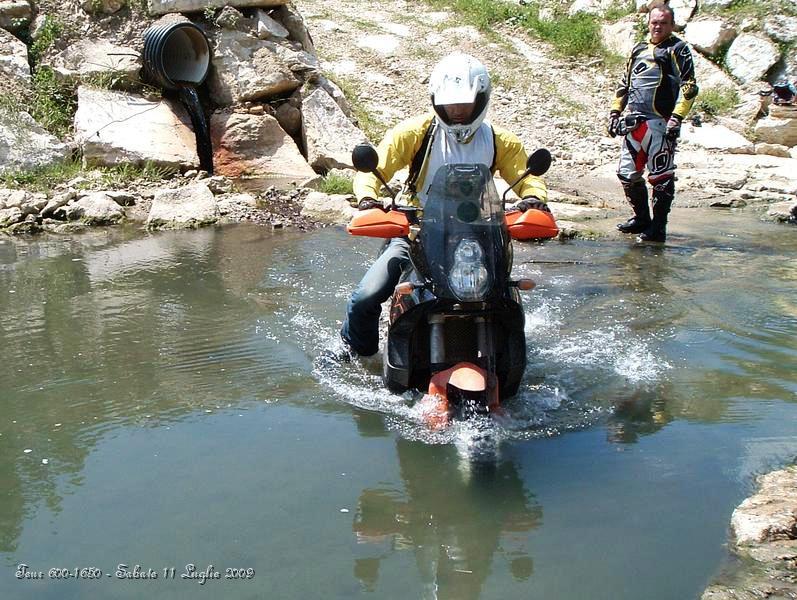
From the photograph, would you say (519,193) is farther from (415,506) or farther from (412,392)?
(415,506)

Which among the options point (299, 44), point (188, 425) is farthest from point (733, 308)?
point (299, 44)

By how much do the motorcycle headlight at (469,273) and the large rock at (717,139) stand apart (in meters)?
10.6

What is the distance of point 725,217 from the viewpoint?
9805 millimetres

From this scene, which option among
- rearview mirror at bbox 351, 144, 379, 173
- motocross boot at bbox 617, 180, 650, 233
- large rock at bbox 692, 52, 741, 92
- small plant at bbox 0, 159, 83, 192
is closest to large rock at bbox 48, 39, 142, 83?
small plant at bbox 0, 159, 83, 192

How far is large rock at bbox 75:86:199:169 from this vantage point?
406 inches

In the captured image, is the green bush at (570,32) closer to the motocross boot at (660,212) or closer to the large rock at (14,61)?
the motocross boot at (660,212)

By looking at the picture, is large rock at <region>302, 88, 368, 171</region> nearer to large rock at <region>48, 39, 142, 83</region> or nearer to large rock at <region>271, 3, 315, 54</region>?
large rock at <region>271, 3, 315, 54</region>

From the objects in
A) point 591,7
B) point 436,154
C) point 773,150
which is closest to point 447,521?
point 436,154

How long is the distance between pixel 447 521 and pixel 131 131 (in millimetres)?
8792

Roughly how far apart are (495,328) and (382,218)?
2.62 ft

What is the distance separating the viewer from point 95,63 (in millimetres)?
11445

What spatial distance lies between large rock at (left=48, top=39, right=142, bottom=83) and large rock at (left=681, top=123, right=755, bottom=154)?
8514mm

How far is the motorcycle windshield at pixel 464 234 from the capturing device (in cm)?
384

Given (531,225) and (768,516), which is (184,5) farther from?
(768,516)
